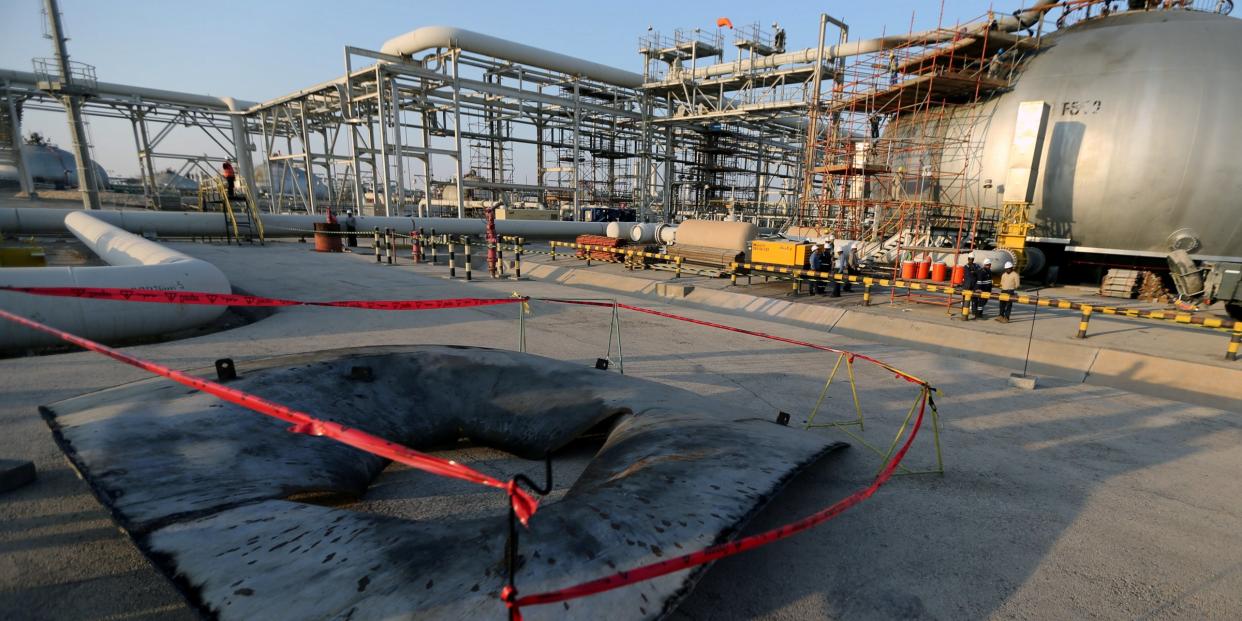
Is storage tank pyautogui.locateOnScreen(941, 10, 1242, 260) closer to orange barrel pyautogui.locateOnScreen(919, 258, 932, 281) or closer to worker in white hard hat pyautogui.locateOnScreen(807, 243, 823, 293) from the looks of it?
orange barrel pyautogui.locateOnScreen(919, 258, 932, 281)

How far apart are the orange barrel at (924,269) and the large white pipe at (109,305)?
1762cm

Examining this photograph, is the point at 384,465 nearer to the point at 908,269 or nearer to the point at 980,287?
the point at 980,287

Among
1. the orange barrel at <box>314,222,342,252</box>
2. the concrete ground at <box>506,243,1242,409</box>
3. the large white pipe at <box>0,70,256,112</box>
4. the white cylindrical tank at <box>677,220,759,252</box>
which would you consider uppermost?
the large white pipe at <box>0,70,256,112</box>

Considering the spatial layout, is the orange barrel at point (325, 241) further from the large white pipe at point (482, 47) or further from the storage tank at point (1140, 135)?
the storage tank at point (1140, 135)

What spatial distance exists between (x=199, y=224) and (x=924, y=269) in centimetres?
2768

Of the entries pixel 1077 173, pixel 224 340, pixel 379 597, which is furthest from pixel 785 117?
pixel 379 597

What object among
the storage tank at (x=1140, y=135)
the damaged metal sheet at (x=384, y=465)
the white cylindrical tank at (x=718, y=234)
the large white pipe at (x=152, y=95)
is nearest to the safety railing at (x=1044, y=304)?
the white cylindrical tank at (x=718, y=234)

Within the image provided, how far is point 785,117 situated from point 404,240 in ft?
88.5

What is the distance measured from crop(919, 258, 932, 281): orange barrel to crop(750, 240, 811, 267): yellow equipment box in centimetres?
388

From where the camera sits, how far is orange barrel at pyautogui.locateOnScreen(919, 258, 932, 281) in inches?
632

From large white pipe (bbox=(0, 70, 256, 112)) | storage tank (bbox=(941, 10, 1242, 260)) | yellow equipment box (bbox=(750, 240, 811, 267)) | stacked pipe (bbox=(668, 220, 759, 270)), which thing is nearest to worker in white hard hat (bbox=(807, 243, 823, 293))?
yellow equipment box (bbox=(750, 240, 811, 267))

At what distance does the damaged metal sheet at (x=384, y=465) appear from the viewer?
7.14 feet

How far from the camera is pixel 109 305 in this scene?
23.6ft

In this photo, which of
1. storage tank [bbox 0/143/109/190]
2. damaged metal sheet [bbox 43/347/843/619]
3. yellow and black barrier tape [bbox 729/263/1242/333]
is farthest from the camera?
storage tank [bbox 0/143/109/190]
